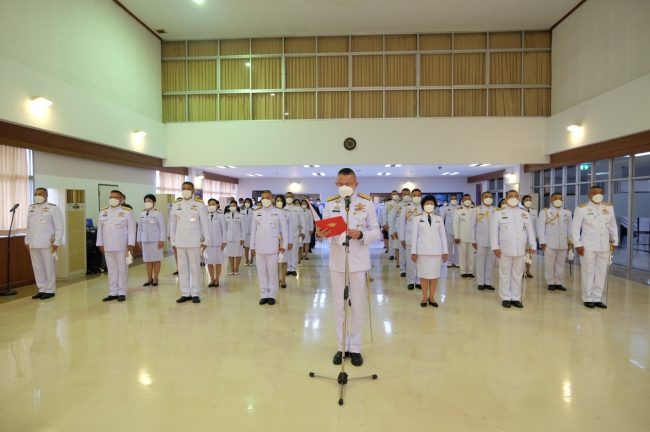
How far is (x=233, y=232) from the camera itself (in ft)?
28.3

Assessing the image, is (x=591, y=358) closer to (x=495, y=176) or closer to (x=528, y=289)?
(x=528, y=289)

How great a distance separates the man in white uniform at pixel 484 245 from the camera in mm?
7293

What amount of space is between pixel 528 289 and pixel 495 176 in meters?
9.91

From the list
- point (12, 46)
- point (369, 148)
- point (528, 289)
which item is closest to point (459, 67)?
point (369, 148)

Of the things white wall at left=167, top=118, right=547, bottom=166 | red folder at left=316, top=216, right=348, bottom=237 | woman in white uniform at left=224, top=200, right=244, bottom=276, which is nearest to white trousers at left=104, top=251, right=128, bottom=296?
woman in white uniform at left=224, top=200, right=244, bottom=276

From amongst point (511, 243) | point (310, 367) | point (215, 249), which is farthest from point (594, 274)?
point (215, 249)

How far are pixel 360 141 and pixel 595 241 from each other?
24.7ft

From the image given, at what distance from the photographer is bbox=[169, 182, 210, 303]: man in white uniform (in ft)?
20.2

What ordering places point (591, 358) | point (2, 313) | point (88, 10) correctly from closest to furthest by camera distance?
point (591, 358)
point (2, 313)
point (88, 10)

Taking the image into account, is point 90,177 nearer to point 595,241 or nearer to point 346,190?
point 346,190

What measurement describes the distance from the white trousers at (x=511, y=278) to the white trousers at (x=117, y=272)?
6.07m

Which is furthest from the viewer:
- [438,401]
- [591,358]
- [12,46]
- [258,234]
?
[12,46]

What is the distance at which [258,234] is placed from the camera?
243 inches

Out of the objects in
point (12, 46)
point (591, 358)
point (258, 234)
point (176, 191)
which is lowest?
point (591, 358)
